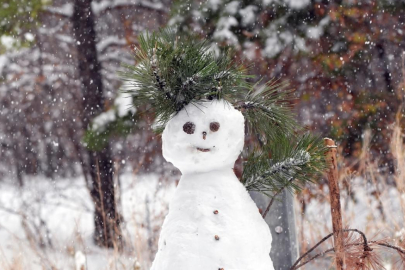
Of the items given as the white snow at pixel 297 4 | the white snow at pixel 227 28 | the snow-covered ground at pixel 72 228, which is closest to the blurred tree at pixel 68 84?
the snow-covered ground at pixel 72 228

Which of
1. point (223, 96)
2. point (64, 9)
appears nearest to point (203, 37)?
point (64, 9)

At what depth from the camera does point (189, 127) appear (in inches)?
46.8

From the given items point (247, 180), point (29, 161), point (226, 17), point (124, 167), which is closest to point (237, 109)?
point (247, 180)

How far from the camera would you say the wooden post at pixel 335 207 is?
3.97 ft

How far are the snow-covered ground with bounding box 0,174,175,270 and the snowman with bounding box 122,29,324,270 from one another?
102 centimetres

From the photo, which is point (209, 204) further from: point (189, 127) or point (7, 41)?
point (7, 41)

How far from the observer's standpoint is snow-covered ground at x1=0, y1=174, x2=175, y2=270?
2.43 meters

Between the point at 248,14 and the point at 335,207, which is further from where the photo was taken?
the point at 248,14

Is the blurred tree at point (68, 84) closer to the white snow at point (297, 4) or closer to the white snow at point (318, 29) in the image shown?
the white snow at point (297, 4)

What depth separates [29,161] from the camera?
560 cm

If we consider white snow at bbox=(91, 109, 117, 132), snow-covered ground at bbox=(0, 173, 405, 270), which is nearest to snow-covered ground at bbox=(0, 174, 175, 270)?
snow-covered ground at bbox=(0, 173, 405, 270)

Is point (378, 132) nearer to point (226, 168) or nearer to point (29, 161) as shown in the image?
point (226, 168)

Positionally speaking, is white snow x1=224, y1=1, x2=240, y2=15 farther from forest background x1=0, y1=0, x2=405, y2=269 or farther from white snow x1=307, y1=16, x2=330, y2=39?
white snow x1=307, y1=16, x2=330, y2=39

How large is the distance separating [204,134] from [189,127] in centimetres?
4
